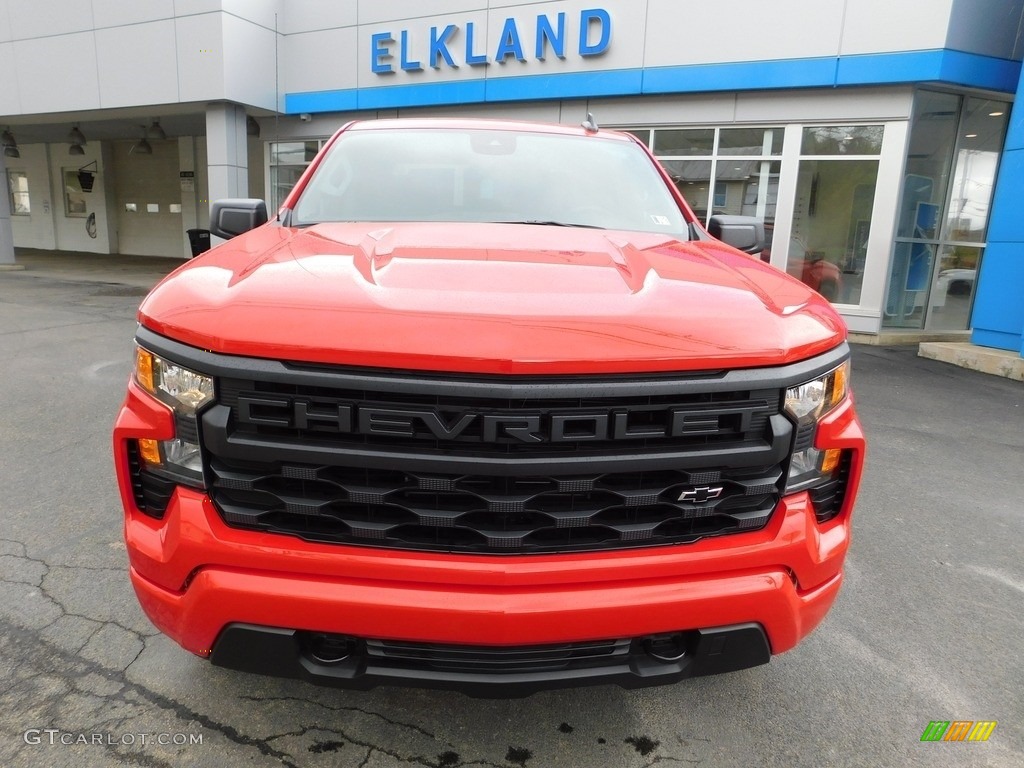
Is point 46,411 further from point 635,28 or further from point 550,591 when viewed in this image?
point 635,28

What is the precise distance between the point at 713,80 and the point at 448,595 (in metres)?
11.0

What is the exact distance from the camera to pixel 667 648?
5.63 ft

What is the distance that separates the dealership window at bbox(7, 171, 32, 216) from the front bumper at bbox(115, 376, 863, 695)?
2959cm

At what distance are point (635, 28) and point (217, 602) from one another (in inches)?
468

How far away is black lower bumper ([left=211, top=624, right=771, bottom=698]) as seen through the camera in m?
1.61

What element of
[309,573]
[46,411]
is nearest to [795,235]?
[46,411]

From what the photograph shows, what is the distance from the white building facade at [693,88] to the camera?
999cm

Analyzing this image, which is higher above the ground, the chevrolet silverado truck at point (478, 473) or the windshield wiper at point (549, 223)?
the windshield wiper at point (549, 223)

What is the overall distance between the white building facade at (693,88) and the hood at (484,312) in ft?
23.9

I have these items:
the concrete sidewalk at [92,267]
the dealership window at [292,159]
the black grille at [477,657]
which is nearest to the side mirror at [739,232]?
the black grille at [477,657]

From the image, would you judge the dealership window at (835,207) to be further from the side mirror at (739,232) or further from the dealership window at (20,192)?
the dealership window at (20,192)

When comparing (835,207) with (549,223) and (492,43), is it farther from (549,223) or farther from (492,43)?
(549,223)

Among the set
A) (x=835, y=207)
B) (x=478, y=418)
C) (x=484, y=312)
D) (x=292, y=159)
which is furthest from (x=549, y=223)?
(x=292, y=159)

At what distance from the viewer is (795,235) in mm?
11047
